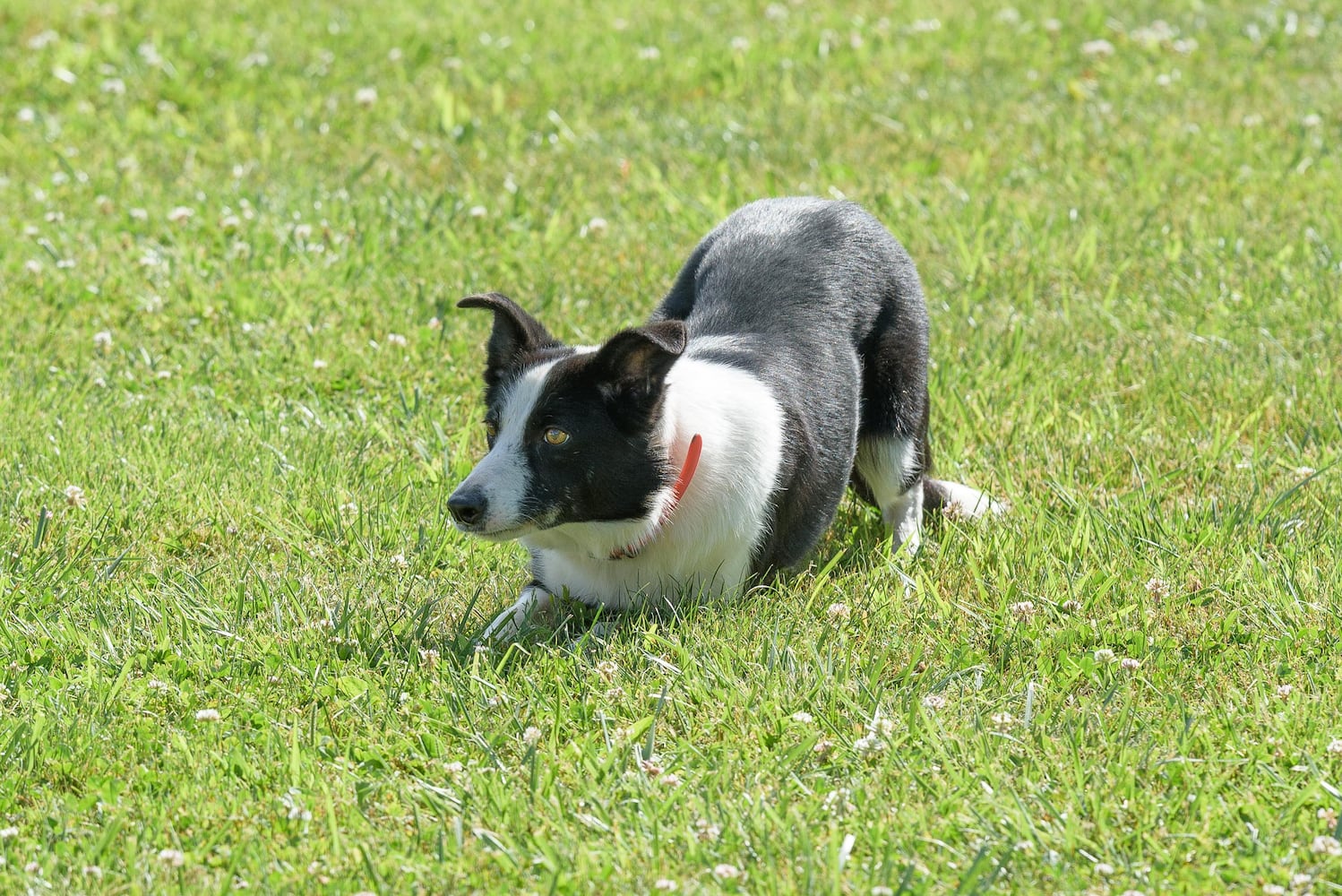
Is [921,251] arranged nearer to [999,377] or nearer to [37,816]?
[999,377]

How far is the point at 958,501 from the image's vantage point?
4941 mm

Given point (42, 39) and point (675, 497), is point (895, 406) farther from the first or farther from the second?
point (42, 39)

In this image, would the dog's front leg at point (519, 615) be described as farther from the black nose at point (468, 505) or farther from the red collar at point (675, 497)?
the black nose at point (468, 505)

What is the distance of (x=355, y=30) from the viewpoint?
9.33m

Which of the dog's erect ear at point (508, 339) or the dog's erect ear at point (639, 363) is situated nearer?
the dog's erect ear at point (639, 363)

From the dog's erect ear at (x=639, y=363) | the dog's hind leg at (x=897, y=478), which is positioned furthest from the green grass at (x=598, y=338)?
the dog's erect ear at (x=639, y=363)

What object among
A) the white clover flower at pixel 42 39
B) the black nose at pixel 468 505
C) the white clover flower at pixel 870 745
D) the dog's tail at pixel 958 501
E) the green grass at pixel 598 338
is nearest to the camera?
the green grass at pixel 598 338

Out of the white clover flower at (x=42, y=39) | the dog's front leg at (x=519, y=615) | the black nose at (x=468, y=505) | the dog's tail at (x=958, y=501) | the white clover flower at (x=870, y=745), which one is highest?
the white clover flower at (x=42, y=39)

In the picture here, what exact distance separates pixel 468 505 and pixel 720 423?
78 cm

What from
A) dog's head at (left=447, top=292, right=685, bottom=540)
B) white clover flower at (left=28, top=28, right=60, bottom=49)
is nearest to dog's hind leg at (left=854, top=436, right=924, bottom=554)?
dog's head at (left=447, top=292, right=685, bottom=540)

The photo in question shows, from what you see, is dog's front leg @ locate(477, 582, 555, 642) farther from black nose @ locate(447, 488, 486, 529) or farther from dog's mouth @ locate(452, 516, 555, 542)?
black nose @ locate(447, 488, 486, 529)

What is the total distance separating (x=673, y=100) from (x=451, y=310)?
9.25ft

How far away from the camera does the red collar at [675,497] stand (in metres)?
4.11

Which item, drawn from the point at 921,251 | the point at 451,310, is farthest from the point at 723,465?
the point at 921,251
